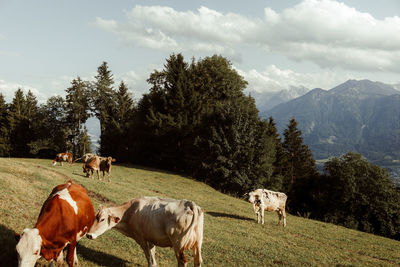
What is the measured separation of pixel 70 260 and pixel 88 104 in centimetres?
6762

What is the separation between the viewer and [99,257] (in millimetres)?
9938

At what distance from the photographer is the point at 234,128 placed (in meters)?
46.0

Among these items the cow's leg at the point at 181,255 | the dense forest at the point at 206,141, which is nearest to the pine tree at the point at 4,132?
the dense forest at the point at 206,141

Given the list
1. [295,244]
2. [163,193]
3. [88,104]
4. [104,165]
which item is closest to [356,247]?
[295,244]

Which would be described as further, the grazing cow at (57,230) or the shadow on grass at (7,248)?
the shadow on grass at (7,248)

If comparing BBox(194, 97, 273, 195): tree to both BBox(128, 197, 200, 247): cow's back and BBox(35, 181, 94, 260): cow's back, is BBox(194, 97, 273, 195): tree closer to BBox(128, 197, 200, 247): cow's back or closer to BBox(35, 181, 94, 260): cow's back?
BBox(128, 197, 200, 247): cow's back

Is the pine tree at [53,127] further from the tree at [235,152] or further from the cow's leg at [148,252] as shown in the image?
the cow's leg at [148,252]

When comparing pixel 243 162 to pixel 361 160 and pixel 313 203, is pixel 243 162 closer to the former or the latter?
pixel 313 203

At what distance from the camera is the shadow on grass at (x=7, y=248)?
817 cm

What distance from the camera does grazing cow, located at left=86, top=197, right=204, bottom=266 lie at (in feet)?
28.4

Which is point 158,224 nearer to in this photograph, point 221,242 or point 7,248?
point 7,248

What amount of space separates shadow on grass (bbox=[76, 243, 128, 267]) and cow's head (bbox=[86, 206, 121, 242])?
1.21 meters

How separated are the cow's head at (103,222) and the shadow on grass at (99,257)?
3.98 feet

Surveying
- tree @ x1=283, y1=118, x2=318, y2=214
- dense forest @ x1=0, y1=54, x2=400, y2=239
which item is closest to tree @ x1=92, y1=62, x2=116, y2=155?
dense forest @ x1=0, y1=54, x2=400, y2=239
